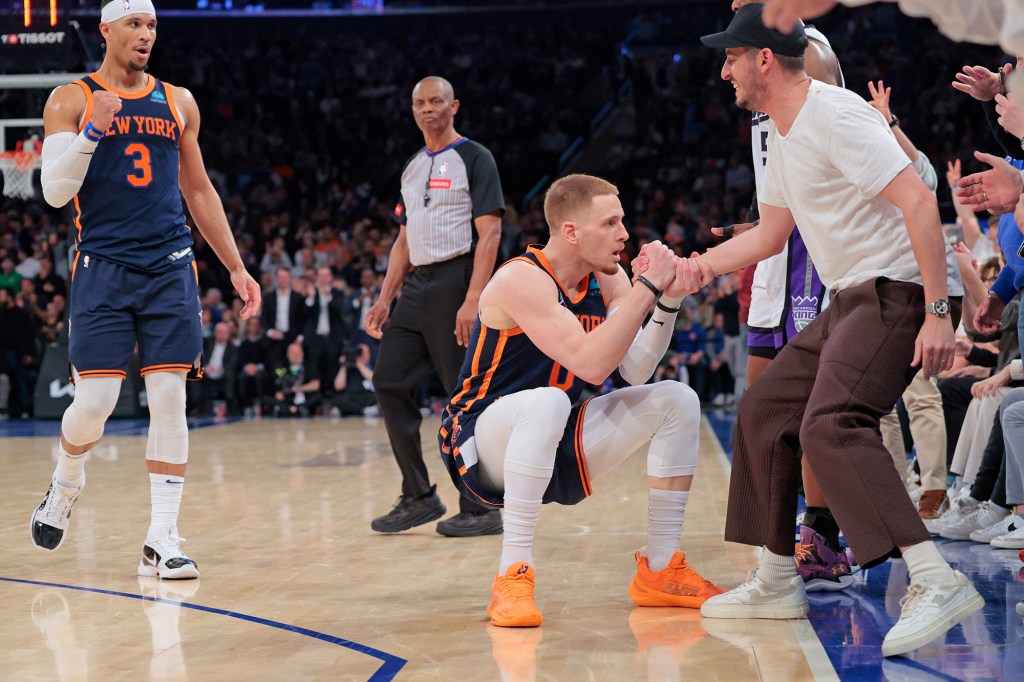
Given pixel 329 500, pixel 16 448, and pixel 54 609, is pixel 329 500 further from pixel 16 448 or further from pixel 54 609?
pixel 16 448

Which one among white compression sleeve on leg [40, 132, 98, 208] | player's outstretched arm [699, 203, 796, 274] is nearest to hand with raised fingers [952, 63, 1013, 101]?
player's outstretched arm [699, 203, 796, 274]

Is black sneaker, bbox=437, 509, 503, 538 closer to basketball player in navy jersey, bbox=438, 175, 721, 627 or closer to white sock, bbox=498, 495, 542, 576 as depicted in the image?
basketball player in navy jersey, bbox=438, 175, 721, 627

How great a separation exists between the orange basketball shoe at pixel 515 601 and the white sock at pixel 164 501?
1.56 m

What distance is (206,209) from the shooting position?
501 centimetres

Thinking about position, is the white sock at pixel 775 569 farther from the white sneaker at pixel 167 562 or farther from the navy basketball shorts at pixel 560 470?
the white sneaker at pixel 167 562

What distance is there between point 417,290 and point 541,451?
7.17ft

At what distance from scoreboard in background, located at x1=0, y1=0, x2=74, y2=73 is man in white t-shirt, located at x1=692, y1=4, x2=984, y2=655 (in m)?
9.69

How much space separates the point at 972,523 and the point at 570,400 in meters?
2.29

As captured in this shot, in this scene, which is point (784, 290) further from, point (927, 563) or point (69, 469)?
point (69, 469)

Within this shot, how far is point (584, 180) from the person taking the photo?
3963 millimetres

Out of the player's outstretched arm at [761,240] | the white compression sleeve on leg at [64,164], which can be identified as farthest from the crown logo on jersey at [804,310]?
the white compression sleeve on leg at [64,164]

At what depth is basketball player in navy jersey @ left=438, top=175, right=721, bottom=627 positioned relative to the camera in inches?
147

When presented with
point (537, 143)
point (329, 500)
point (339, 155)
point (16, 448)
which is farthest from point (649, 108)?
point (329, 500)

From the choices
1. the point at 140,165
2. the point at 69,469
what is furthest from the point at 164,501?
the point at 140,165
